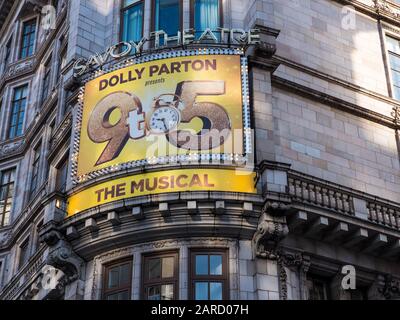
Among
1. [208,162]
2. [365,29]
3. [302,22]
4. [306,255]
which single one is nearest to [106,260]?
[208,162]

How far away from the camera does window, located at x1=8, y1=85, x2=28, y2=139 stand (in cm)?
4159

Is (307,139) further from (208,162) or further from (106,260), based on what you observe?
(106,260)

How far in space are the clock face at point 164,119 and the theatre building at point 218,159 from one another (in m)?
0.05

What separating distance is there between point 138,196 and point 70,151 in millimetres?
4528

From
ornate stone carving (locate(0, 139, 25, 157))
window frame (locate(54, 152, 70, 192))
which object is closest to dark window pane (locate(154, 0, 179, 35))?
window frame (locate(54, 152, 70, 192))

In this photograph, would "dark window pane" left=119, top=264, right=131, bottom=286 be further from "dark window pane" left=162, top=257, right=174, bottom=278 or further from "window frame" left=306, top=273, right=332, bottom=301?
"window frame" left=306, top=273, right=332, bottom=301

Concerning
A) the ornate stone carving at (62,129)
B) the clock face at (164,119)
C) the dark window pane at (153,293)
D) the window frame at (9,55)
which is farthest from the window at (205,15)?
the window frame at (9,55)

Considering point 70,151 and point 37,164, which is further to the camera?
point 37,164

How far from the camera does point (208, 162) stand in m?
26.8

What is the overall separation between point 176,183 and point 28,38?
846 inches

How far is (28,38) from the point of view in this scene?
4472 cm

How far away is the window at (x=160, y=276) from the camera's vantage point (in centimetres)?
2530

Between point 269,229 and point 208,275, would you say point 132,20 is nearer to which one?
point 269,229

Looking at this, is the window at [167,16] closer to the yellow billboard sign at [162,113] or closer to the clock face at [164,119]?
the yellow billboard sign at [162,113]
